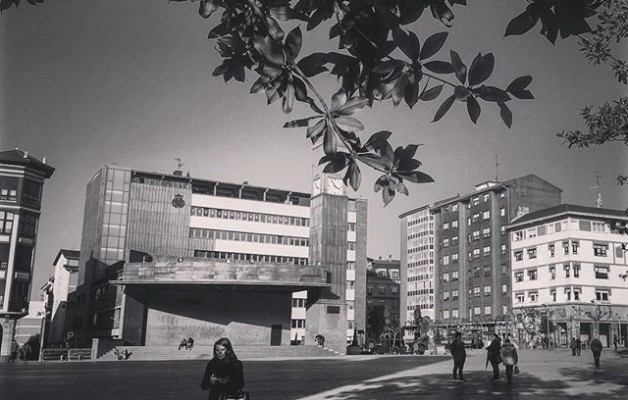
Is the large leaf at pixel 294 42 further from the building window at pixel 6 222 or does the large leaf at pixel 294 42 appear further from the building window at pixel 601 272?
the building window at pixel 601 272

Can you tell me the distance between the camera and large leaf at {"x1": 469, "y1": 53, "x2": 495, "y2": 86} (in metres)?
2.44

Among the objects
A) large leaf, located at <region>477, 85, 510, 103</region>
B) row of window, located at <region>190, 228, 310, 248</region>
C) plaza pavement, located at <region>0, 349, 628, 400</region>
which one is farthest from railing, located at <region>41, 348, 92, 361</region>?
large leaf, located at <region>477, 85, 510, 103</region>

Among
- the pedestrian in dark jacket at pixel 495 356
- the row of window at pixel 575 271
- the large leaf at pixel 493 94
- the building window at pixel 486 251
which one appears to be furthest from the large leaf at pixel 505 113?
the building window at pixel 486 251

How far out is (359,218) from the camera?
77375mm

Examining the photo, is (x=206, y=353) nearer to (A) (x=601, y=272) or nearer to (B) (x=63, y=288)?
(A) (x=601, y=272)

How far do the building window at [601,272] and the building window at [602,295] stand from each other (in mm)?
1475

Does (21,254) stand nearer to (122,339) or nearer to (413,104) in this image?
(122,339)

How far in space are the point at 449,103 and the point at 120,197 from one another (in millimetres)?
63150

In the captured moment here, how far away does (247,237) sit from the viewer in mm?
65875

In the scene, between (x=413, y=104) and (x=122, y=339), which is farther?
(x=122, y=339)

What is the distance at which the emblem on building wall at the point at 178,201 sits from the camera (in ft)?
209

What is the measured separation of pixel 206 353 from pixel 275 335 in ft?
33.5

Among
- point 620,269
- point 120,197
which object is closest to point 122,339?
point 120,197

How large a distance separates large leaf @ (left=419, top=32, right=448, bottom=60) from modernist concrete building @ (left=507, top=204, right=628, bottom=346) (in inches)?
2566
